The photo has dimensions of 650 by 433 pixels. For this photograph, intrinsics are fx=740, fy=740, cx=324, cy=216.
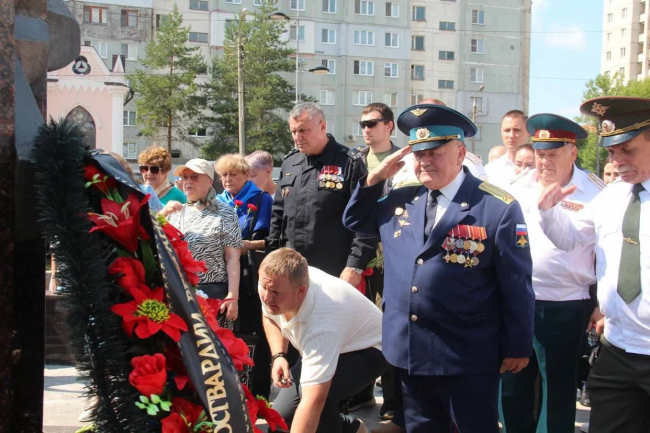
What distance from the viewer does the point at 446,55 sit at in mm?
56656

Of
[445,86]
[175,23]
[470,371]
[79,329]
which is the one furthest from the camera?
[445,86]

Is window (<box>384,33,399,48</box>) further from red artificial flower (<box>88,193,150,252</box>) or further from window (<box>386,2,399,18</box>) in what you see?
red artificial flower (<box>88,193,150,252</box>)

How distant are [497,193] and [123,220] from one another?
206cm

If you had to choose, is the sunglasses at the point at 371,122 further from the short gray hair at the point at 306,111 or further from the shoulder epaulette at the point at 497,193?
the shoulder epaulette at the point at 497,193

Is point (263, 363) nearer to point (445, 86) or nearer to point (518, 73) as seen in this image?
point (445, 86)

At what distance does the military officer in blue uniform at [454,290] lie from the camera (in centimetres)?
333

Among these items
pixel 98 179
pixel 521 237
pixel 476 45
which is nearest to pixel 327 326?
pixel 521 237

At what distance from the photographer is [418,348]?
3389mm

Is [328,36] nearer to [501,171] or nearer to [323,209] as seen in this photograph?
[501,171]

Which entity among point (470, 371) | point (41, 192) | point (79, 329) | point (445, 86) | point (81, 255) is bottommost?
point (470, 371)

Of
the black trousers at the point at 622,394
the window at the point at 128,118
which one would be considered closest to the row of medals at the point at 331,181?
the black trousers at the point at 622,394

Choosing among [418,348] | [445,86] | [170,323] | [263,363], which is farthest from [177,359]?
[445,86]

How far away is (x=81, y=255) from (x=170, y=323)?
29 cm

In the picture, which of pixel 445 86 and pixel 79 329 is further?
pixel 445 86
